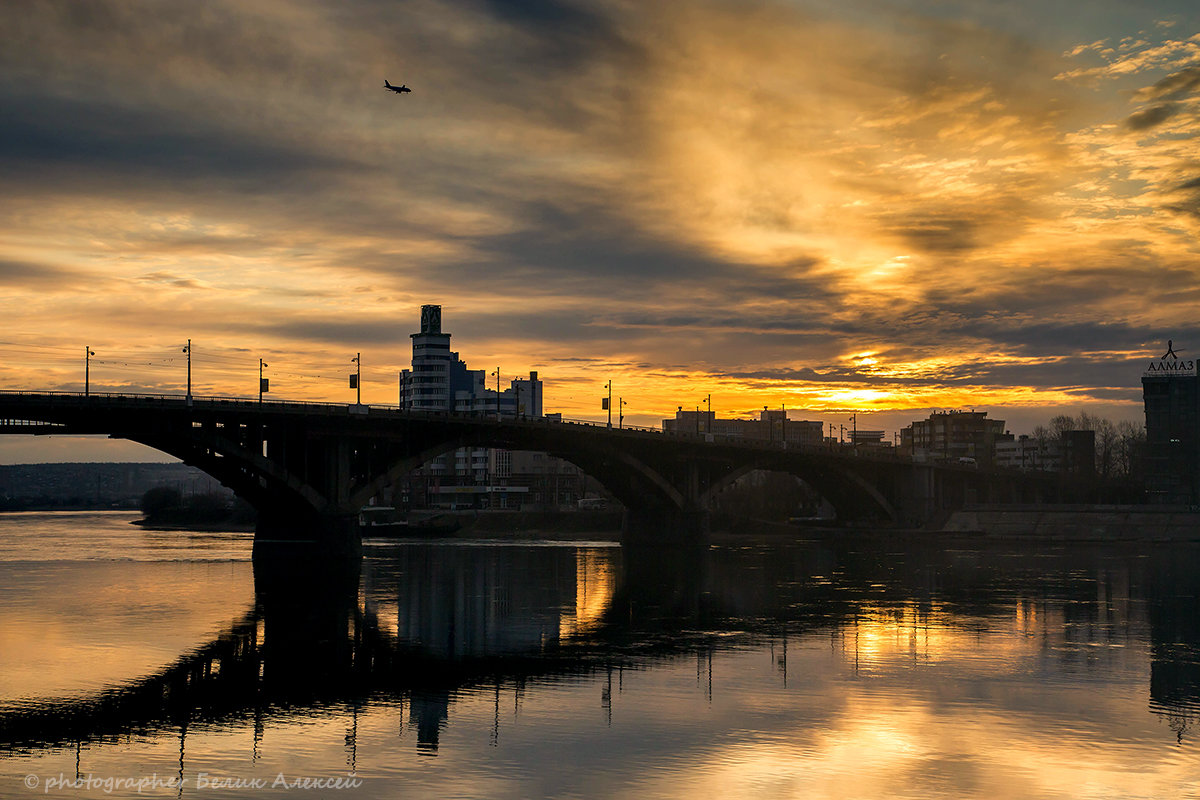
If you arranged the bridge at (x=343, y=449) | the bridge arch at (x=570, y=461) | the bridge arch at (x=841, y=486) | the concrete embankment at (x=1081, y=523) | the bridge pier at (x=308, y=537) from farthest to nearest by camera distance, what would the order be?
the bridge arch at (x=841, y=486) < the concrete embankment at (x=1081, y=523) < the bridge arch at (x=570, y=461) < the bridge pier at (x=308, y=537) < the bridge at (x=343, y=449)

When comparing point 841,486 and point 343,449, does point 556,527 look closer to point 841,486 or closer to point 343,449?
point 841,486

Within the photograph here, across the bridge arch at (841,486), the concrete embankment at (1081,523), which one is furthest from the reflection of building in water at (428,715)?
the concrete embankment at (1081,523)

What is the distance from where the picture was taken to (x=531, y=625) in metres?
52.5

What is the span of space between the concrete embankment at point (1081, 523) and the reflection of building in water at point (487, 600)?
66523 mm

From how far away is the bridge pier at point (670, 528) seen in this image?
446 feet

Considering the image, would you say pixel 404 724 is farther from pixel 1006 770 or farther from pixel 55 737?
pixel 1006 770

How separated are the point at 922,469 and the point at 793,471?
2710 centimetres

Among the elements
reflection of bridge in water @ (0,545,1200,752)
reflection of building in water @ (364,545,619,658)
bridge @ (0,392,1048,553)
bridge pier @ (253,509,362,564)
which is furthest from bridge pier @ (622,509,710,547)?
bridge pier @ (253,509,362,564)

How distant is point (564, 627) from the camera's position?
5150 cm

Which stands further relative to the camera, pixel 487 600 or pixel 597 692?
pixel 487 600

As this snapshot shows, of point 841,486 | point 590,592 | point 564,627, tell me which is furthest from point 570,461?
point 564,627

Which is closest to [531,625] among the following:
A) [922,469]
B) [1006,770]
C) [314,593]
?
[314,593]

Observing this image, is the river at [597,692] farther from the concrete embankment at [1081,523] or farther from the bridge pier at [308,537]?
the concrete embankment at [1081,523]

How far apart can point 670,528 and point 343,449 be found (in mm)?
51615
